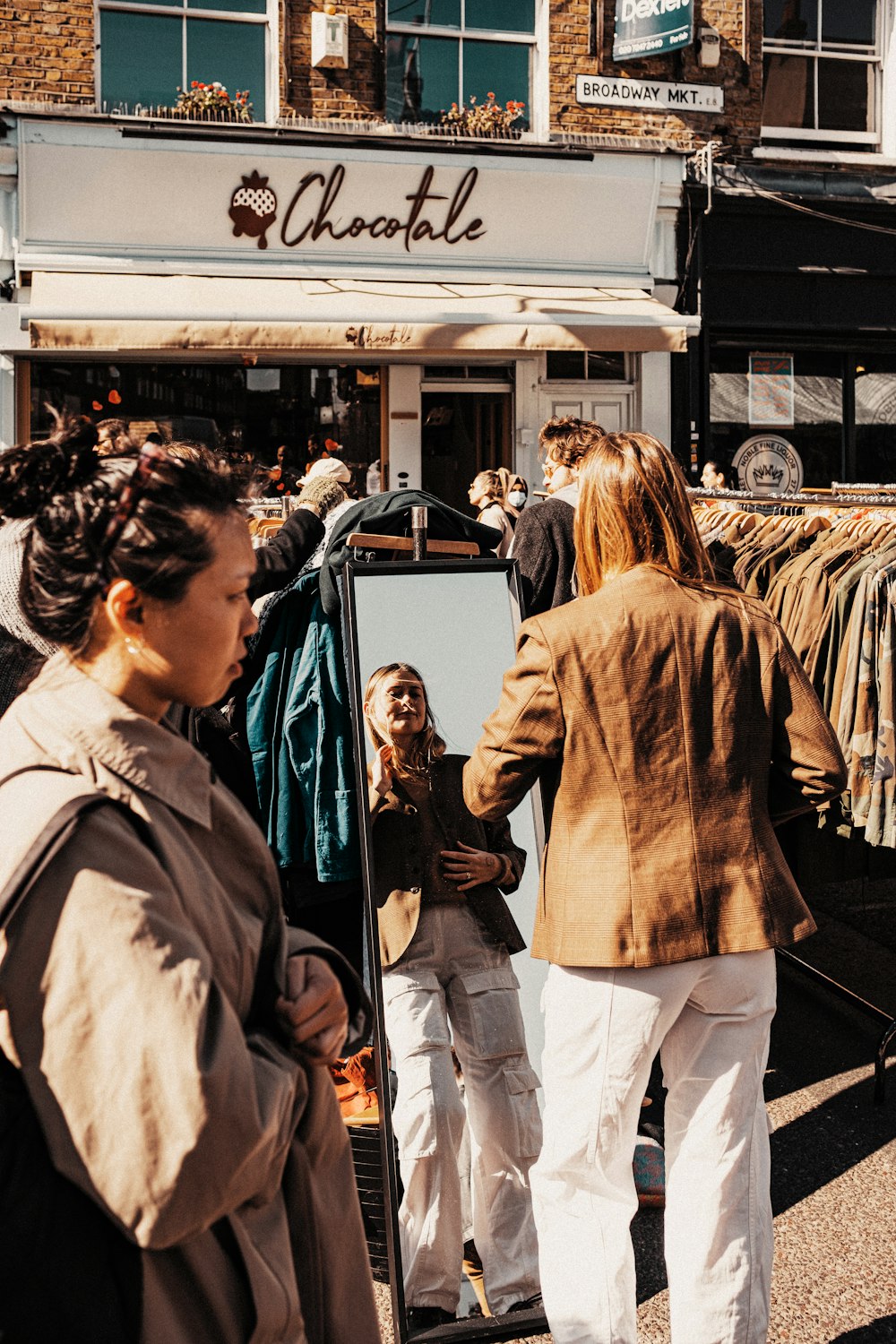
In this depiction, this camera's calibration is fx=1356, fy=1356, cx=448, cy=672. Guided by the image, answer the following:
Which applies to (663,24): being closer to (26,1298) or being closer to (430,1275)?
(430,1275)

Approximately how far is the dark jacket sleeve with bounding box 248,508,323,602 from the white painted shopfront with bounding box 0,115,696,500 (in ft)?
21.9

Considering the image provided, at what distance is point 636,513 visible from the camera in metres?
2.77

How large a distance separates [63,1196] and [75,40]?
1176 cm

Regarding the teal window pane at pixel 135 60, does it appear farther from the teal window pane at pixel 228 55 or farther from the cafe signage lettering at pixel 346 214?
the cafe signage lettering at pixel 346 214

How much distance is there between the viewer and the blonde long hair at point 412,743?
360 cm

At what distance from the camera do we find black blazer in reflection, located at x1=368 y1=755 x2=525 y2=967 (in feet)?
11.3

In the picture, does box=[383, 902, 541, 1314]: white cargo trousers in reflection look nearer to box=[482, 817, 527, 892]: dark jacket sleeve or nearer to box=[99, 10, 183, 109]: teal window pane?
box=[482, 817, 527, 892]: dark jacket sleeve

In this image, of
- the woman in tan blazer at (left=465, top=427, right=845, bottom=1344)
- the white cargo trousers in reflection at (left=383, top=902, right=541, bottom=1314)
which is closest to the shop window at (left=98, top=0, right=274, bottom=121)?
the white cargo trousers in reflection at (left=383, top=902, right=541, bottom=1314)

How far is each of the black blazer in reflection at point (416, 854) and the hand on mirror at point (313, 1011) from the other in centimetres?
178

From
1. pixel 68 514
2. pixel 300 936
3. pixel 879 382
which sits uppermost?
pixel 879 382

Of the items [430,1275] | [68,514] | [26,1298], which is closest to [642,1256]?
[430,1275]

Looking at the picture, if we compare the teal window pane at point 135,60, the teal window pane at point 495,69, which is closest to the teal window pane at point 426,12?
the teal window pane at point 495,69

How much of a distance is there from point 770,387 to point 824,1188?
1000 cm

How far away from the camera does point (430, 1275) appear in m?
3.29
